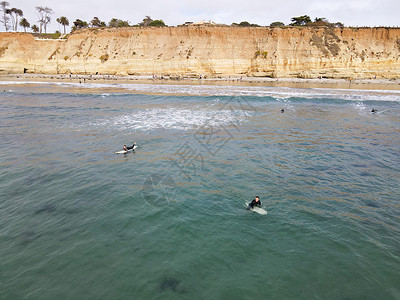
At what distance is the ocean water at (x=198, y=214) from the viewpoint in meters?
6.09

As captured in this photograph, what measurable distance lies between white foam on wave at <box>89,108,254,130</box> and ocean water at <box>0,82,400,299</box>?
62.5 inches

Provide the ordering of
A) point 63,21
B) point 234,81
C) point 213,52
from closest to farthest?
point 234,81 < point 213,52 < point 63,21

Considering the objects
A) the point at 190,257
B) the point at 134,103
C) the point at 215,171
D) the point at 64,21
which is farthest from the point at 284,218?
the point at 64,21

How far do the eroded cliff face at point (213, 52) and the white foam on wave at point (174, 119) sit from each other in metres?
A: 37.7

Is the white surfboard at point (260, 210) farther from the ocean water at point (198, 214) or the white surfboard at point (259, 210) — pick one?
the ocean water at point (198, 214)

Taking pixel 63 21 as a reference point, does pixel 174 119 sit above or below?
below

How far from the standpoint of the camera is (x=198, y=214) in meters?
8.91

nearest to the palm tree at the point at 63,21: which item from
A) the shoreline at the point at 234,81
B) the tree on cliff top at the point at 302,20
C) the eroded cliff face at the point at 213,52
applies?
the eroded cliff face at the point at 213,52

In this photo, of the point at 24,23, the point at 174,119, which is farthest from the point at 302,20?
the point at 24,23

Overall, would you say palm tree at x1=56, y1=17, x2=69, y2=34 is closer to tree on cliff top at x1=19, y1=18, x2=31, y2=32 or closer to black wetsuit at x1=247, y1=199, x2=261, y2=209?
tree on cliff top at x1=19, y1=18, x2=31, y2=32

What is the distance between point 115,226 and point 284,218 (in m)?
6.13

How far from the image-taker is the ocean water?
609 cm

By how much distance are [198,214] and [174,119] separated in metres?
15.9

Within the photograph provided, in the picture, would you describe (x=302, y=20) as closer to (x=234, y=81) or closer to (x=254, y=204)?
(x=234, y=81)
